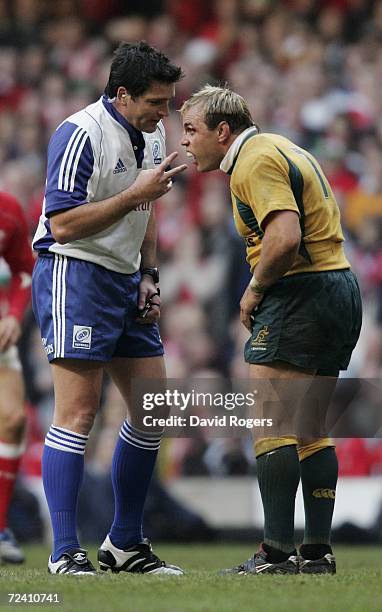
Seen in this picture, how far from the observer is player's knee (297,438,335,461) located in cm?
523

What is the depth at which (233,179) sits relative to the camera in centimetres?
503

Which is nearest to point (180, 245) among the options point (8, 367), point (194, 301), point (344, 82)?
point (194, 301)

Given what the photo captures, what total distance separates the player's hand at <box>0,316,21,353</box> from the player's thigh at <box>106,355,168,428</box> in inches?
57.8

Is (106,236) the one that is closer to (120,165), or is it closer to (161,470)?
(120,165)

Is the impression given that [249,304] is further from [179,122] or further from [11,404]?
[179,122]

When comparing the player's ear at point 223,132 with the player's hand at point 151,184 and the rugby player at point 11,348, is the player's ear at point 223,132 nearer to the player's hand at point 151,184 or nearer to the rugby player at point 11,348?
the player's hand at point 151,184

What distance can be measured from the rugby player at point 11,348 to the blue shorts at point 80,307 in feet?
5.32

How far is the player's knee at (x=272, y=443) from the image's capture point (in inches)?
194

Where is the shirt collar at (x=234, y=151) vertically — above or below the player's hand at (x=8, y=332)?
above

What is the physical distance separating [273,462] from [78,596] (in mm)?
1034

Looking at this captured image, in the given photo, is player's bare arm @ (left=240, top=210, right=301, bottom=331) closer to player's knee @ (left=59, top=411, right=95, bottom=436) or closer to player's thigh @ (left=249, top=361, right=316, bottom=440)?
player's thigh @ (left=249, top=361, right=316, bottom=440)

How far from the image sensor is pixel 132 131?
537 cm

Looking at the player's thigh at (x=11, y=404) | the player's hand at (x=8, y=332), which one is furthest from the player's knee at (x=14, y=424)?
the player's hand at (x=8, y=332)

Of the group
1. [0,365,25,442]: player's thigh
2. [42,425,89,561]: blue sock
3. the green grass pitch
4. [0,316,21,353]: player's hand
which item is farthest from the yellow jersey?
[0,365,25,442]: player's thigh
